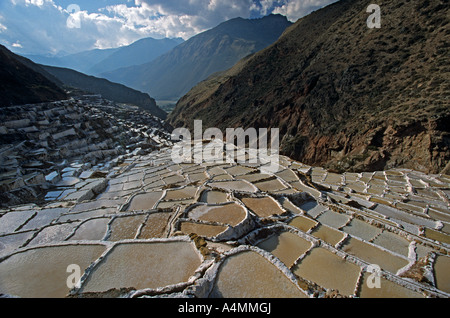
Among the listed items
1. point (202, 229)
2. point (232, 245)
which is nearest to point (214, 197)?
point (202, 229)

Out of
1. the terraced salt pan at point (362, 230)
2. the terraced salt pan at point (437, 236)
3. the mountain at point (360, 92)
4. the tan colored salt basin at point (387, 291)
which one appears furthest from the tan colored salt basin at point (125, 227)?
the mountain at point (360, 92)

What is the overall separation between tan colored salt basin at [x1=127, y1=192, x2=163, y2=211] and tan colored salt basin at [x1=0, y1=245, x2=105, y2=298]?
397cm

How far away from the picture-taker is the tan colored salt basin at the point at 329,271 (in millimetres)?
6041

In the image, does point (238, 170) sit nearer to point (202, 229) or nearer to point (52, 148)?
point (202, 229)

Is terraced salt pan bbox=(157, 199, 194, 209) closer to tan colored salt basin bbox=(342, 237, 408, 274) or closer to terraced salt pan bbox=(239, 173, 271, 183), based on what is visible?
terraced salt pan bbox=(239, 173, 271, 183)

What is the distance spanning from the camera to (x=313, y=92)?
40250 mm

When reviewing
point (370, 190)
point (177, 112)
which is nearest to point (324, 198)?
point (370, 190)

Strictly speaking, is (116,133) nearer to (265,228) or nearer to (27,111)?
(27,111)

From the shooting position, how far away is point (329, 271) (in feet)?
21.5

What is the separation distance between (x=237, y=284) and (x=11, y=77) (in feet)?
143

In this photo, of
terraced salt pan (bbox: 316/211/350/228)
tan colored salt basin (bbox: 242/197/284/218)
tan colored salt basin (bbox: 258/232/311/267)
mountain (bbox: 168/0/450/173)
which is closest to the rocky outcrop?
tan colored salt basin (bbox: 242/197/284/218)

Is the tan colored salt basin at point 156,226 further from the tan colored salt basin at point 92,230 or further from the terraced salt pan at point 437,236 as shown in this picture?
the terraced salt pan at point 437,236

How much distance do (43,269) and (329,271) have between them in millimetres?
7892

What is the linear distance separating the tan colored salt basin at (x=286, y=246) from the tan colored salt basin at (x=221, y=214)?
1356 mm
